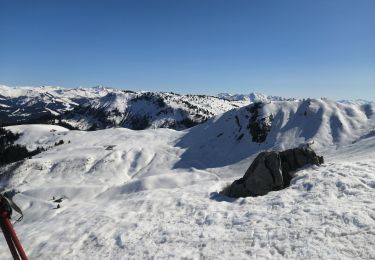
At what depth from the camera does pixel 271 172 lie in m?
26.5

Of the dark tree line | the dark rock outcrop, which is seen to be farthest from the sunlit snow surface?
the dark tree line

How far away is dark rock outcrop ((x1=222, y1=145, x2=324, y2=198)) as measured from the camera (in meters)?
25.4

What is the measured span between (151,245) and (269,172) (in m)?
12.1

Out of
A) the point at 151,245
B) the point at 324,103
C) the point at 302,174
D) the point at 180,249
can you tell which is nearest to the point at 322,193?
the point at 302,174

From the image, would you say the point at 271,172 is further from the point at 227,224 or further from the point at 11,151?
the point at 11,151

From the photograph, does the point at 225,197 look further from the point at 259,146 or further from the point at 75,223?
the point at 259,146

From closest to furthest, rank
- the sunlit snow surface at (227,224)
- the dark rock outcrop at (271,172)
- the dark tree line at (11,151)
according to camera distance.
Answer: the sunlit snow surface at (227,224) < the dark rock outcrop at (271,172) < the dark tree line at (11,151)

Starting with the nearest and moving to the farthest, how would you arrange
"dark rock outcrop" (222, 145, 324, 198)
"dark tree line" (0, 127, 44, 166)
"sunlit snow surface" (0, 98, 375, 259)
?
1. "sunlit snow surface" (0, 98, 375, 259)
2. "dark rock outcrop" (222, 145, 324, 198)
3. "dark tree line" (0, 127, 44, 166)

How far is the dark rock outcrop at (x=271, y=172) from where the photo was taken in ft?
83.4

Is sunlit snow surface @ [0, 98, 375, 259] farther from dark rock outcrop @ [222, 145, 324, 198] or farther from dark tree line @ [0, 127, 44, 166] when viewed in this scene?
dark tree line @ [0, 127, 44, 166]

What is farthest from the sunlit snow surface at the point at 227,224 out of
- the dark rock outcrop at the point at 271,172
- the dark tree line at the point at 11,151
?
the dark tree line at the point at 11,151

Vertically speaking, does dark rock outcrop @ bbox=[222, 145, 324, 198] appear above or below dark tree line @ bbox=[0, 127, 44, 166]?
above

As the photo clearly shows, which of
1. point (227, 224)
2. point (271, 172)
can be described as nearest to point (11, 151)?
point (271, 172)

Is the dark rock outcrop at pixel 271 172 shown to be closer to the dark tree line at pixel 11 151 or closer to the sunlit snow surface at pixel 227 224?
the sunlit snow surface at pixel 227 224
